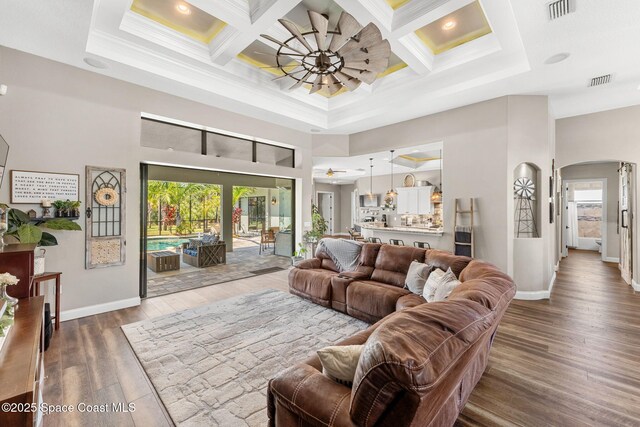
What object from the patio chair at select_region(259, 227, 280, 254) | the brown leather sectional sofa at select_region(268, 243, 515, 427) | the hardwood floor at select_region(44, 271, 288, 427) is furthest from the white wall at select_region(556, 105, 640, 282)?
the hardwood floor at select_region(44, 271, 288, 427)

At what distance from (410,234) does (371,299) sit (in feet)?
9.64

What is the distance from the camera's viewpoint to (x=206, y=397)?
2113 millimetres

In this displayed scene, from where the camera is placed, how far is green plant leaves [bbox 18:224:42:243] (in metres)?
2.84

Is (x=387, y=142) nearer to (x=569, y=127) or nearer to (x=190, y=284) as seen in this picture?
(x=569, y=127)

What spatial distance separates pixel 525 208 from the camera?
477cm

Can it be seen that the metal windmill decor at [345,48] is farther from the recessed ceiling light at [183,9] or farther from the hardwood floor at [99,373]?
the hardwood floor at [99,373]

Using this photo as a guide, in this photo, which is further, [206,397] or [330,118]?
[330,118]

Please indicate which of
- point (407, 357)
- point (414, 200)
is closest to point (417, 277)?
point (407, 357)

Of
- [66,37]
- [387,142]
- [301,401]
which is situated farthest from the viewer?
[387,142]

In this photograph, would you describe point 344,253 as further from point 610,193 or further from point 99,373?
point 610,193

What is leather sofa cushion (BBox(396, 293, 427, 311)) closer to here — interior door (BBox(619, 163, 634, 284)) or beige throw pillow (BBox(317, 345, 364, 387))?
beige throw pillow (BBox(317, 345, 364, 387))

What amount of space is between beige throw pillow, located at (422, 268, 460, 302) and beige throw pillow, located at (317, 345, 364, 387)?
1.46m

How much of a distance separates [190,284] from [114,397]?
3165 millimetres

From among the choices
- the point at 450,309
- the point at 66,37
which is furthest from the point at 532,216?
the point at 66,37
